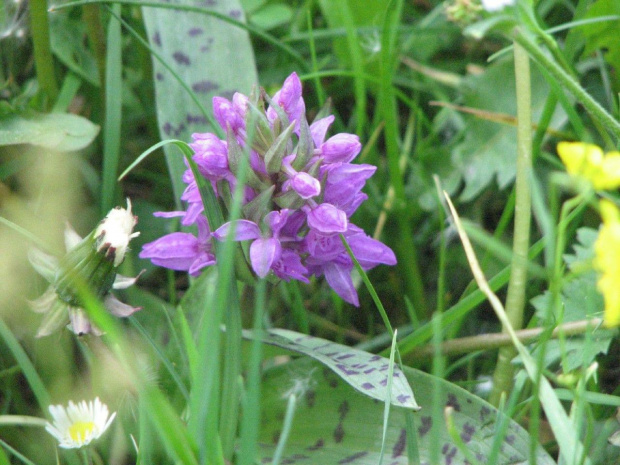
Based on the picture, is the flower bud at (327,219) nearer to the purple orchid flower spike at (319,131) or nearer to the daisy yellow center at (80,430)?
the purple orchid flower spike at (319,131)

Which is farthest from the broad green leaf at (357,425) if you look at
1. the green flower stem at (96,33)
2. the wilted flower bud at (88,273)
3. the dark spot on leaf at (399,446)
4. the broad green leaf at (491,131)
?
the green flower stem at (96,33)

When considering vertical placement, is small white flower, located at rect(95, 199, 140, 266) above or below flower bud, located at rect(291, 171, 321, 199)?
below

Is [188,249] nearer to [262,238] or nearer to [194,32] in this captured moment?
[262,238]

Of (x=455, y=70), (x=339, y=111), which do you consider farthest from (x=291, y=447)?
(x=455, y=70)

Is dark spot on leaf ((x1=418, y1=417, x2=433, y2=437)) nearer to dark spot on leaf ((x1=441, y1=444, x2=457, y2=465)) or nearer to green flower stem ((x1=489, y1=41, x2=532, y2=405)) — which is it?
dark spot on leaf ((x1=441, y1=444, x2=457, y2=465))

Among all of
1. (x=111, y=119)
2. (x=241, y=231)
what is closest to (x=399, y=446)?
(x=241, y=231)

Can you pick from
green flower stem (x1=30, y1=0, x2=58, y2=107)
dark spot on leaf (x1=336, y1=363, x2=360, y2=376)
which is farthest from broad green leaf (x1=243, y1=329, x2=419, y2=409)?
green flower stem (x1=30, y1=0, x2=58, y2=107)
